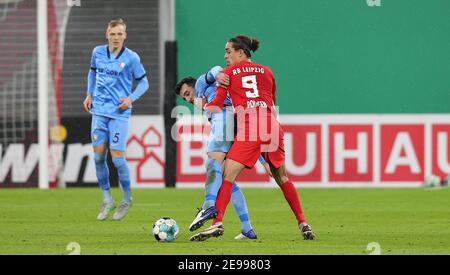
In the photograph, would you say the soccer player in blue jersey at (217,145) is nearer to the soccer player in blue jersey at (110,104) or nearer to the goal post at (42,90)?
the soccer player in blue jersey at (110,104)

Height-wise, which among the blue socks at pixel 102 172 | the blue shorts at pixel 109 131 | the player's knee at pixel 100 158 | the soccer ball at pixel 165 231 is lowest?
the soccer ball at pixel 165 231

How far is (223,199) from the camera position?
9.69 metres

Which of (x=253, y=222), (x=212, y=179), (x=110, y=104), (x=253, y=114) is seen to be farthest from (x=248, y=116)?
(x=110, y=104)

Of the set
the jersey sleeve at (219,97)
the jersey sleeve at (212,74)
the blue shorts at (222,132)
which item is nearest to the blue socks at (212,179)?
the blue shorts at (222,132)

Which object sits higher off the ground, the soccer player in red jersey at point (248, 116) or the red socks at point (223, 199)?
the soccer player in red jersey at point (248, 116)

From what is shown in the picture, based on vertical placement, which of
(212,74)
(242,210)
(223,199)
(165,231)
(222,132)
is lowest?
(165,231)

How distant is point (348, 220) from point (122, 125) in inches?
99.5

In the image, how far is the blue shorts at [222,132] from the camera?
34.4 feet

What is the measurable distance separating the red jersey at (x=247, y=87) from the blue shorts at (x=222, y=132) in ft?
2.21

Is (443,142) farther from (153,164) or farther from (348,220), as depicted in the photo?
(348,220)

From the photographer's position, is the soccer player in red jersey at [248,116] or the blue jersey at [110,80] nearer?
the soccer player in red jersey at [248,116]

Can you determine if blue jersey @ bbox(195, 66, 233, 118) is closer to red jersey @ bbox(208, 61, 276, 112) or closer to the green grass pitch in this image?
red jersey @ bbox(208, 61, 276, 112)

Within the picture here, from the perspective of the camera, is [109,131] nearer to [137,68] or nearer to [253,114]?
[137,68]

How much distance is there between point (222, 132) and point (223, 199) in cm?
97
